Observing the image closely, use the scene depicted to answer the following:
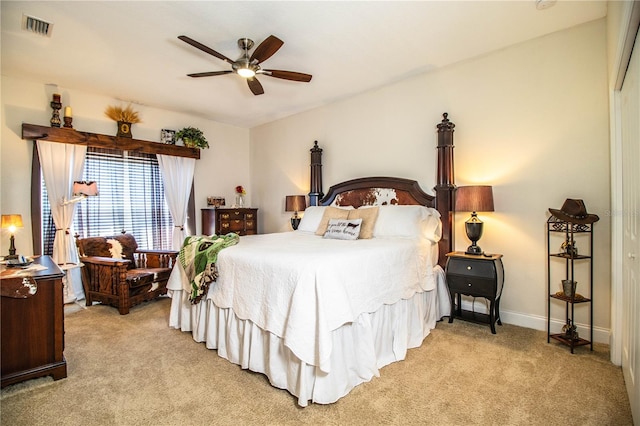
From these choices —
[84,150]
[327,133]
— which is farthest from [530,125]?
[84,150]

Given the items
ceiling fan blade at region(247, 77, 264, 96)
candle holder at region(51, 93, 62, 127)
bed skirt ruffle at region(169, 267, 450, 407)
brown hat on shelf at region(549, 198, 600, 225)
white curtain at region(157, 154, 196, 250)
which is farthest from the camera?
white curtain at region(157, 154, 196, 250)

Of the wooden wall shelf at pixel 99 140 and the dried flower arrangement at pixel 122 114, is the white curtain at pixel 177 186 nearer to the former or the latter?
the wooden wall shelf at pixel 99 140

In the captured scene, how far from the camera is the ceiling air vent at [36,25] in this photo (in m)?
2.61

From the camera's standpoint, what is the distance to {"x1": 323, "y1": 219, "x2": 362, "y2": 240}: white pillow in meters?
3.20

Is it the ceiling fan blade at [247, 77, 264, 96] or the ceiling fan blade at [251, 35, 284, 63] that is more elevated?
the ceiling fan blade at [251, 35, 284, 63]

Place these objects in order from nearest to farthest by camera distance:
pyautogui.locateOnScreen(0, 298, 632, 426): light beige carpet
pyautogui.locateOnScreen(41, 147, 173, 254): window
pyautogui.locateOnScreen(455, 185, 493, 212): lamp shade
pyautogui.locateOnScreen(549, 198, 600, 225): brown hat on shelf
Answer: pyautogui.locateOnScreen(0, 298, 632, 426): light beige carpet
pyautogui.locateOnScreen(549, 198, 600, 225): brown hat on shelf
pyautogui.locateOnScreen(455, 185, 493, 212): lamp shade
pyautogui.locateOnScreen(41, 147, 173, 254): window

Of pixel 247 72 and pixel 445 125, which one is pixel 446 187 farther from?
pixel 247 72

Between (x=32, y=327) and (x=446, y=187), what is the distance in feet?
11.8

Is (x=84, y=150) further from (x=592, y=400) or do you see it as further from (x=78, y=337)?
(x=592, y=400)

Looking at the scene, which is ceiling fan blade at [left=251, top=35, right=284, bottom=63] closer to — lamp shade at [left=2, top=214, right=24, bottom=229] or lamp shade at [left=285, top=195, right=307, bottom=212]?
lamp shade at [left=285, top=195, right=307, bottom=212]

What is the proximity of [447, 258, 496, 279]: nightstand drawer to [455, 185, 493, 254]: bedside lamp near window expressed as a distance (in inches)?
6.6

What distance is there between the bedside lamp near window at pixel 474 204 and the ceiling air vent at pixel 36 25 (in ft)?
12.7

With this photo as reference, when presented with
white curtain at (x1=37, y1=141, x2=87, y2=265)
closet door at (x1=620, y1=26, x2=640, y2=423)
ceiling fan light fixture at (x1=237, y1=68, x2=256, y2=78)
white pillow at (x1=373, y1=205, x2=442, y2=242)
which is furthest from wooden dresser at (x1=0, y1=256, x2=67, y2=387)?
closet door at (x1=620, y1=26, x2=640, y2=423)

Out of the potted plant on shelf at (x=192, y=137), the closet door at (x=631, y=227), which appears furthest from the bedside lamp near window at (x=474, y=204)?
the potted plant on shelf at (x=192, y=137)
